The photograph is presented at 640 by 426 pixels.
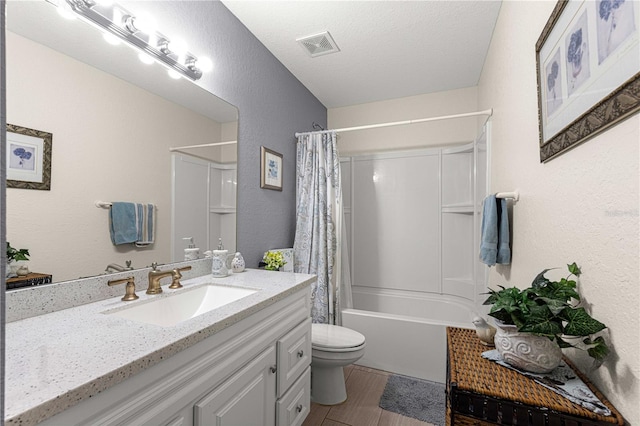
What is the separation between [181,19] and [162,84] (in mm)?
395

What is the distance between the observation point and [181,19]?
1.53 meters

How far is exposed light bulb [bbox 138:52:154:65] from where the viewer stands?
133 centimetres

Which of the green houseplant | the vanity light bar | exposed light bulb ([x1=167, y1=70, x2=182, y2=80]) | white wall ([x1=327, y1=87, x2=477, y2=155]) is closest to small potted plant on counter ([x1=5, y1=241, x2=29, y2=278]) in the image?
the green houseplant

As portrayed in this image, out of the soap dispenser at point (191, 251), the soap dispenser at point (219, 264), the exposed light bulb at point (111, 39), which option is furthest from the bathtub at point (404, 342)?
the exposed light bulb at point (111, 39)

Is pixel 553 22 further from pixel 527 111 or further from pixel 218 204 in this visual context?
pixel 218 204

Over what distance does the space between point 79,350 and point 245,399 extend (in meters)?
0.60

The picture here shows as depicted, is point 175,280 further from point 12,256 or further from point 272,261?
point 272,261

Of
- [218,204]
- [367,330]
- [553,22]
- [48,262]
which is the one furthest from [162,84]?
[367,330]

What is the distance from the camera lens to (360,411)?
6.03ft

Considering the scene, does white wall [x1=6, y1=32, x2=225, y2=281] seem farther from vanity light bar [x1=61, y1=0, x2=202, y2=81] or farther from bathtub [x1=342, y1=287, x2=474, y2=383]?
bathtub [x1=342, y1=287, x2=474, y2=383]

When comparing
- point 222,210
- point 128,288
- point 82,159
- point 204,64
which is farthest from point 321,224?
point 82,159

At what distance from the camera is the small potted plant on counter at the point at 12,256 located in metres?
0.90

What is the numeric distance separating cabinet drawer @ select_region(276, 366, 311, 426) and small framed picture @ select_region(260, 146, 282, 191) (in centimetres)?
131

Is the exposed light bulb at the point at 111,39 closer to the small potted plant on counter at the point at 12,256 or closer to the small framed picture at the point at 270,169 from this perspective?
the small potted plant on counter at the point at 12,256
